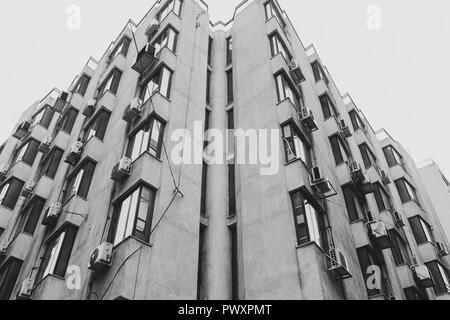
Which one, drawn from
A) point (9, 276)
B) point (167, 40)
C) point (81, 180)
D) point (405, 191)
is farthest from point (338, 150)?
point (9, 276)

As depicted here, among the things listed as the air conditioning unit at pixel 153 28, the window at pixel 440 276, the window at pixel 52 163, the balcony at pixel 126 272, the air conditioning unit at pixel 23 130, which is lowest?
the balcony at pixel 126 272

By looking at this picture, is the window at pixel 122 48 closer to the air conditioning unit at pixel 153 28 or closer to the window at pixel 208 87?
the air conditioning unit at pixel 153 28

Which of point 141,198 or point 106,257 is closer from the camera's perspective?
point 106,257

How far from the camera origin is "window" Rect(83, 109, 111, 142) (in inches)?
730

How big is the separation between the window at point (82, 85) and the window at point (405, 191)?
24.7 meters

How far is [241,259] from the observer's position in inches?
532

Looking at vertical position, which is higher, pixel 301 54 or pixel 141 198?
pixel 301 54

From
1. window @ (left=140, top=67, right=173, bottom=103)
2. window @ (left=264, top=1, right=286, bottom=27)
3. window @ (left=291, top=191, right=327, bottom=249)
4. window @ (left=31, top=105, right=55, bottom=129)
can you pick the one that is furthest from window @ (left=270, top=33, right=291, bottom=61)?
window @ (left=31, top=105, right=55, bottom=129)

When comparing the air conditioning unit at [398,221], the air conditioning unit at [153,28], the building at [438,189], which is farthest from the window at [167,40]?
the building at [438,189]

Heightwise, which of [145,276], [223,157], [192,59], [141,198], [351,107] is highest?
[351,107]

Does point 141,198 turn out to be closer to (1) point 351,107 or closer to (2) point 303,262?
(2) point 303,262

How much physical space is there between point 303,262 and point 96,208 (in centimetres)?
844

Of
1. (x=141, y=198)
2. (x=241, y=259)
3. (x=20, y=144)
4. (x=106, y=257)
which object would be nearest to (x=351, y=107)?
(x=241, y=259)

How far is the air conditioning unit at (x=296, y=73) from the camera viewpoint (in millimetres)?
18703
